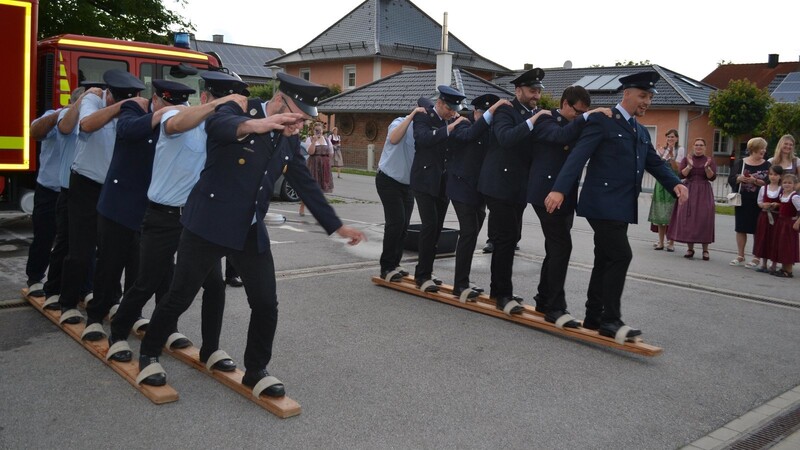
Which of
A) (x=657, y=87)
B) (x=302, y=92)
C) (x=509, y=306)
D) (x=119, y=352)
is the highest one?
(x=657, y=87)

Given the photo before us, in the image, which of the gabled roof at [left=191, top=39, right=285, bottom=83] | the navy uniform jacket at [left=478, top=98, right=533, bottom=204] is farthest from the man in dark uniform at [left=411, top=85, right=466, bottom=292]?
the gabled roof at [left=191, top=39, right=285, bottom=83]

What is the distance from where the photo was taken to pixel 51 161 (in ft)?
22.0

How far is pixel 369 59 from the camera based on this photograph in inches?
1885

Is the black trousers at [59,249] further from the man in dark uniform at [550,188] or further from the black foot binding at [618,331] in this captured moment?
the black foot binding at [618,331]

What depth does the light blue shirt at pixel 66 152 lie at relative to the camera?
631cm

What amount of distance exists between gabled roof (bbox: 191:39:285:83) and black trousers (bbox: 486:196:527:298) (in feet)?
190

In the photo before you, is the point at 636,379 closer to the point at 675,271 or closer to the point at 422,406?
the point at 422,406

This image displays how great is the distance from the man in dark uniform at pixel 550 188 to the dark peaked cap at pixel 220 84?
9.24ft

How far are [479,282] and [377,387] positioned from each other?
4.03 m

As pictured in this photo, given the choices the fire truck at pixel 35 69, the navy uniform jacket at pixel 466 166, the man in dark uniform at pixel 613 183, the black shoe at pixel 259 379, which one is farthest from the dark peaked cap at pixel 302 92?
the fire truck at pixel 35 69

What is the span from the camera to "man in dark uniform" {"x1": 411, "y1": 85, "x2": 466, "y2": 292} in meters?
7.73

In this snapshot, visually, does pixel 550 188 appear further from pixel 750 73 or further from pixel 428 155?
pixel 750 73

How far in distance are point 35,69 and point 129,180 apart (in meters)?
6.19

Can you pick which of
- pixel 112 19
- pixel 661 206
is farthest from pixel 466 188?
pixel 112 19
